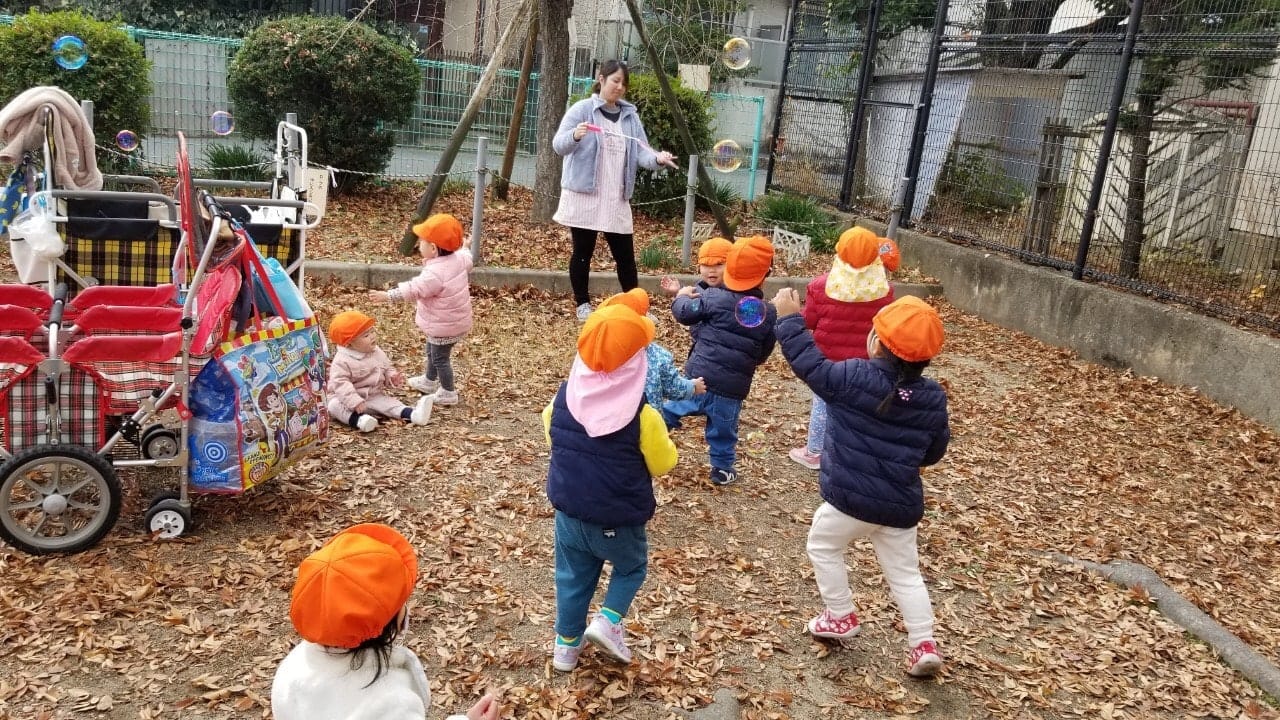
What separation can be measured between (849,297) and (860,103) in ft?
25.8

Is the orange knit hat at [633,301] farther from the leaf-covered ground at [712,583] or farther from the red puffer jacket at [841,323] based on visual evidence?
the red puffer jacket at [841,323]

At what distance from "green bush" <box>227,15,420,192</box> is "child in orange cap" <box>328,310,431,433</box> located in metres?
6.13

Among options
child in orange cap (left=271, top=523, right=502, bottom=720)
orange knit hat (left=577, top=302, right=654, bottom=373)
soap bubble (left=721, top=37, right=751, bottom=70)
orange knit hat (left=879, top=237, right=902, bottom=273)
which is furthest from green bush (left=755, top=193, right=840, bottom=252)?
child in orange cap (left=271, top=523, right=502, bottom=720)

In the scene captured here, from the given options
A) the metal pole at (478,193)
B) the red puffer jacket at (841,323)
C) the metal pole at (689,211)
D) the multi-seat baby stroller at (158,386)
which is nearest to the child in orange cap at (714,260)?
the red puffer jacket at (841,323)

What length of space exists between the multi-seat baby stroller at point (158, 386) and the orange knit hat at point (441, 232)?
48.3 inches

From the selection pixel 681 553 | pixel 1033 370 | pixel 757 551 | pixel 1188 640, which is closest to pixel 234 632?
pixel 681 553

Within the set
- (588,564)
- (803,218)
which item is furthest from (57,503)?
(803,218)

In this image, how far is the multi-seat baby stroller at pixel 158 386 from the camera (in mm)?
4133

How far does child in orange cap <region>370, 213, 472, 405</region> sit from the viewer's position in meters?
6.05

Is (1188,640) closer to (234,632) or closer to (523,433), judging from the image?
(523,433)

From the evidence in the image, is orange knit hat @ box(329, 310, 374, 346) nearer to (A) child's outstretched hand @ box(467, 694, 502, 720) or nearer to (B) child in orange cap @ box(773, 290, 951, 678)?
(B) child in orange cap @ box(773, 290, 951, 678)

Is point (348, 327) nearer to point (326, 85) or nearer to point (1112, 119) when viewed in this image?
point (326, 85)

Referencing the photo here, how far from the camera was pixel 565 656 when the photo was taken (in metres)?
3.71

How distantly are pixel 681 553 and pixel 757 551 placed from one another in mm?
409
